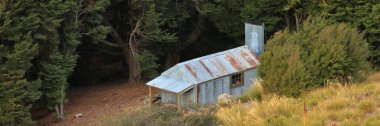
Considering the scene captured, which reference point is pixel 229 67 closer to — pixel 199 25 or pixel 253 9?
pixel 253 9

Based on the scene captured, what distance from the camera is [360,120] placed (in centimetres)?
905

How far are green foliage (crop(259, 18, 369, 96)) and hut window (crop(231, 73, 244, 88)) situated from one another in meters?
6.12

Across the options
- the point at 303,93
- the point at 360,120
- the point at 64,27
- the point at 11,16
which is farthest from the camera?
the point at 64,27

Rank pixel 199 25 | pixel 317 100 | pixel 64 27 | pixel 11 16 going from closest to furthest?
pixel 317 100 → pixel 11 16 → pixel 64 27 → pixel 199 25

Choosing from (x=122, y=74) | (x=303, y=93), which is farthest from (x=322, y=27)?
(x=122, y=74)

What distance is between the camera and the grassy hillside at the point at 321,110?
Result: 30.7 ft

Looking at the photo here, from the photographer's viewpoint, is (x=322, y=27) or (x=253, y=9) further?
(x=253, y=9)

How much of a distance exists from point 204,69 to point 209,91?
834 millimetres

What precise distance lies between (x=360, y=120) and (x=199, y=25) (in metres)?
21.0

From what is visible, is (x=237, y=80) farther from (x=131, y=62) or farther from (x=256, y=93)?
(x=131, y=62)

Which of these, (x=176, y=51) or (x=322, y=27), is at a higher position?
(x=322, y=27)

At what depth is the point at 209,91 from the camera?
63.8ft

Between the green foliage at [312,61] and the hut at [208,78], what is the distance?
5.40 meters

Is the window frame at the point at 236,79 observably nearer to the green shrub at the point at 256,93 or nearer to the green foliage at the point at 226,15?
the green shrub at the point at 256,93
